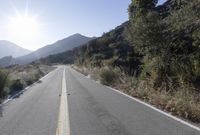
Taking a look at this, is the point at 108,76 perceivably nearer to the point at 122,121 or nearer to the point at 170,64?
the point at 170,64

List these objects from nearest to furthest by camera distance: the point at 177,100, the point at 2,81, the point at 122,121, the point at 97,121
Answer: the point at 122,121 → the point at 97,121 → the point at 177,100 → the point at 2,81

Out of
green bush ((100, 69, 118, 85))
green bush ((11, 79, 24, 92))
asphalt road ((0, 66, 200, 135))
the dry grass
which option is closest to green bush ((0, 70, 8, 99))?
green bush ((11, 79, 24, 92))

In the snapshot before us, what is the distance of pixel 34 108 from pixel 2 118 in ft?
6.17

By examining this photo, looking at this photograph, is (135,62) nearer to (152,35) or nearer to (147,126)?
(152,35)

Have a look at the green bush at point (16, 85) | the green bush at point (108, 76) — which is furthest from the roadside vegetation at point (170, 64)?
the green bush at point (16, 85)

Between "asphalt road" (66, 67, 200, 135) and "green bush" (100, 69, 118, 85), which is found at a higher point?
"green bush" (100, 69, 118, 85)

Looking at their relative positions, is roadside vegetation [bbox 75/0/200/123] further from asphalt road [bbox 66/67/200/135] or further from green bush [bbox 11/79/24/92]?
green bush [bbox 11/79/24/92]

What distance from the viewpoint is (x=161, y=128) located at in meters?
7.16

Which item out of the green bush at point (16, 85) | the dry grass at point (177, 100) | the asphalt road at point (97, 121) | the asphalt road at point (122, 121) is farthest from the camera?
the green bush at point (16, 85)

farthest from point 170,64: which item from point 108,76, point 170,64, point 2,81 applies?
point 2,81

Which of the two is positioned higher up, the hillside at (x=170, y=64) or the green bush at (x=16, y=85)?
the hillside at (x=170, y=64)

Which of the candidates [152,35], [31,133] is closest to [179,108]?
[31,133]

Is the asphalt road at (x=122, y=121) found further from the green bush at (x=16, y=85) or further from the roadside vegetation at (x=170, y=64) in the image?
the green bush at (x=16, y=85)

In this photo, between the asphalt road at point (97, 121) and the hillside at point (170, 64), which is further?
the hillside at point (170, 64)
